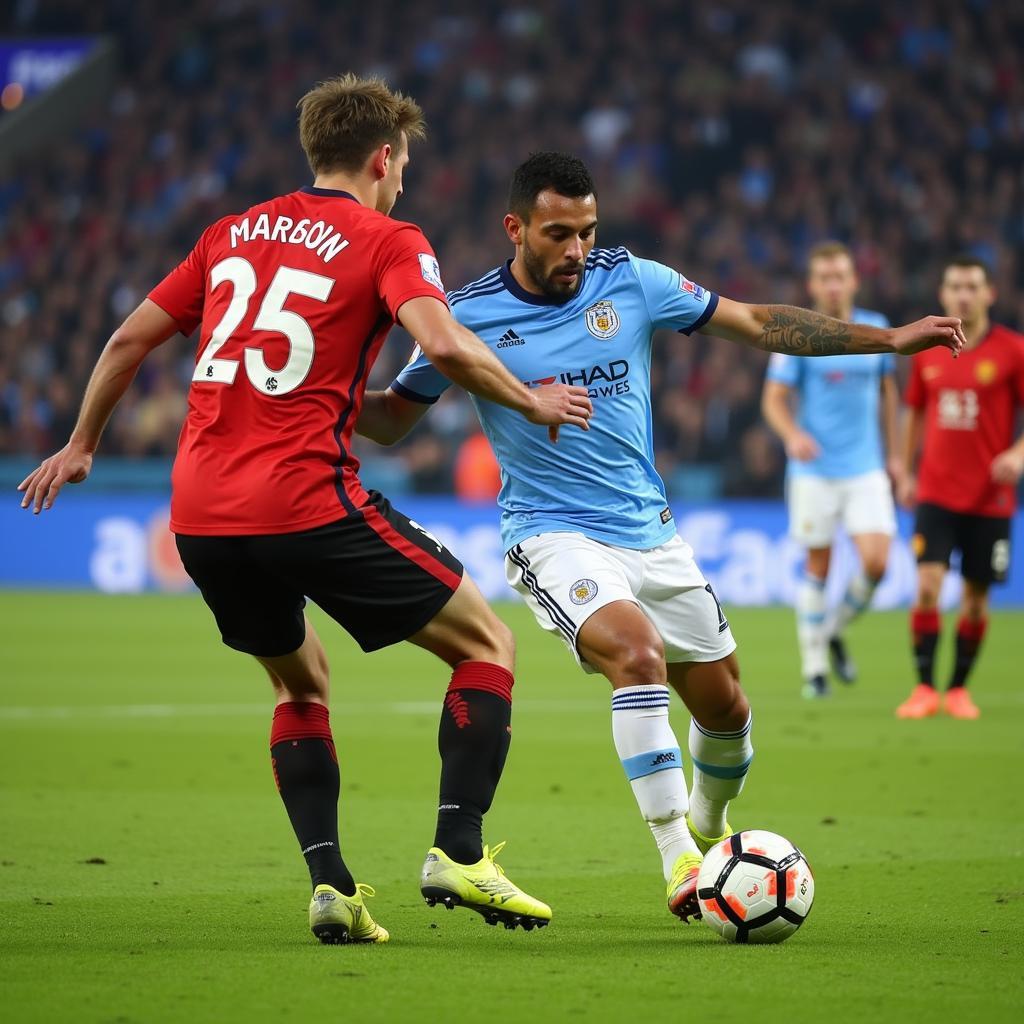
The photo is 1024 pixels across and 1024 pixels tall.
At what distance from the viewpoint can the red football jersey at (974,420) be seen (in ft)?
34.8

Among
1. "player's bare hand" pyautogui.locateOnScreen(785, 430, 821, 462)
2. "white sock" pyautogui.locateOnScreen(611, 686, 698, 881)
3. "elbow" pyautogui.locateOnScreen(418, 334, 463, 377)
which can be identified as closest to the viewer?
"elbow" pyautogui.locateOnScreen(418, 334, 463, 377)

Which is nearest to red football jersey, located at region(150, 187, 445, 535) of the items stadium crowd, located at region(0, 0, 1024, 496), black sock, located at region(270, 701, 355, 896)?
black sock, located at region(270, 701, 355, 896)

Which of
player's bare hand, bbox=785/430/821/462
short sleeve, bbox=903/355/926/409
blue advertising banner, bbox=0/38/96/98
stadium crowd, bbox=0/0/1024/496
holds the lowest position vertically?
player's bare hand, bbox=785/430/821/462

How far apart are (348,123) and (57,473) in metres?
1.23

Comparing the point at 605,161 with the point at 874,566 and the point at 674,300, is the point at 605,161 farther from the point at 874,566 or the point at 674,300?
the point at 674,300

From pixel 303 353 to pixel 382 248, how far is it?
1.12 ft

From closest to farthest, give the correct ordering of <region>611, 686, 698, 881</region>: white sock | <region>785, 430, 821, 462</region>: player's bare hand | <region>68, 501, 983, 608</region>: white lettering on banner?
<region>611, 686, 698, 881</region>: white sock → <region>785, 430, 821, 462</region>: player's bare hand → <region>68, 501, 983, 608</region>: white lettering on banner

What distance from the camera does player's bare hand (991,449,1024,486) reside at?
33.0 feet

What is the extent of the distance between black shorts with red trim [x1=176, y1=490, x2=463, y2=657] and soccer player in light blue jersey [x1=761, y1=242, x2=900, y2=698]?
277 inches

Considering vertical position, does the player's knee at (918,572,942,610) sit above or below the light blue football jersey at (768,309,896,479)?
below

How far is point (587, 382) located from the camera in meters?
5.45

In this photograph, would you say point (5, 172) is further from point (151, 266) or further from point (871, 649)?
point (871, 649)

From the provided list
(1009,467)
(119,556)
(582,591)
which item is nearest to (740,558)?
(119,556)

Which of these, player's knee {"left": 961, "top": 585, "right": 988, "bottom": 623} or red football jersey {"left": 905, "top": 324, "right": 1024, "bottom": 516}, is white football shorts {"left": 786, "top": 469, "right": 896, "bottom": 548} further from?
player's knee {"left": 961, "top": 585, "right": 988, "bottom": 623}
